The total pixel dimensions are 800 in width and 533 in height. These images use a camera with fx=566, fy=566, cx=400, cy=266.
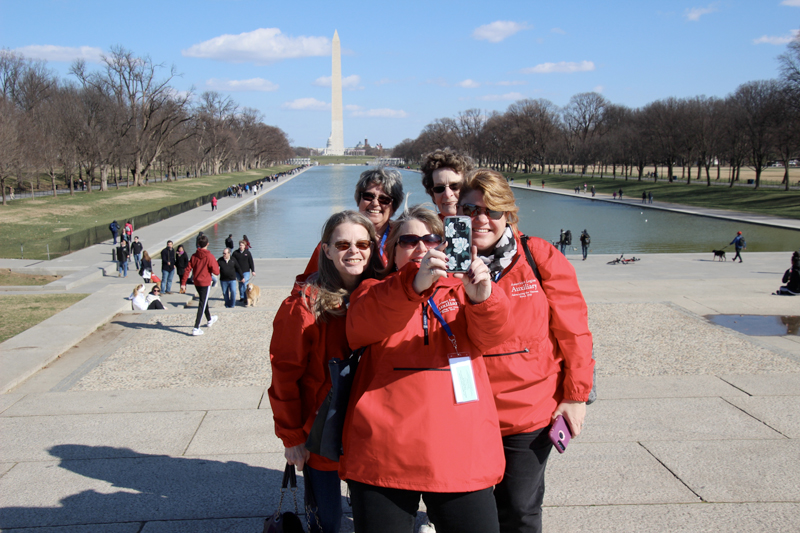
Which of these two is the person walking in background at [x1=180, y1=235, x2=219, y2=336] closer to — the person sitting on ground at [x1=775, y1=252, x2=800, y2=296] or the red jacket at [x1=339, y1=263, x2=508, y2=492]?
the red jacket at [x1=339, y1=263, x2=508, y2=492]

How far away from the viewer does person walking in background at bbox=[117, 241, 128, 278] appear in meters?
18.3

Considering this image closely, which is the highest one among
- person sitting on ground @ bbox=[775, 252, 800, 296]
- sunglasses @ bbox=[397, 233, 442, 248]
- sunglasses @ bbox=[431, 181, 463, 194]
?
sunglasses @ bbox=[431, 181, 463, 194]

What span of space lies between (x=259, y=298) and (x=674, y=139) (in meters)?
65.6

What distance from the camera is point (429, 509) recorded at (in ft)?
7.25

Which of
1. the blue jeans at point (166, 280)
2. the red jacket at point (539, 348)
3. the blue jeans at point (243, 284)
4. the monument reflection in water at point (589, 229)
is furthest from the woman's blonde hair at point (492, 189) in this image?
the monument reflection in water at point (589, 229)

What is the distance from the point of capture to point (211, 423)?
17.7 feet

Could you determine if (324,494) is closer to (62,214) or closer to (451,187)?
(451,187)

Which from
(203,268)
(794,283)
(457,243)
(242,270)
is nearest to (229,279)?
(242,270)

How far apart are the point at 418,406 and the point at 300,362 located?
0.72 m

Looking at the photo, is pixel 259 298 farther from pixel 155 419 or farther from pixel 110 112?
pixel 110 112

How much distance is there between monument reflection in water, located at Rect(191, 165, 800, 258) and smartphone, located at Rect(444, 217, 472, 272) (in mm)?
17015

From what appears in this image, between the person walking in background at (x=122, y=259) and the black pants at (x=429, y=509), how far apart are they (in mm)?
18425

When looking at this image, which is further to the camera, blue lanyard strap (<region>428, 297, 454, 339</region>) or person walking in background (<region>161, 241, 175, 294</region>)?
person walking in background (<region>161, 241, 175, 294</region>)

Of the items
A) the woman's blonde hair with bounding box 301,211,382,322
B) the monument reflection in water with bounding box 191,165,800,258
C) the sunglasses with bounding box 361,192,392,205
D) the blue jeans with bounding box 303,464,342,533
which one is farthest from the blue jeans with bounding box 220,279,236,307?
the woman's blonde hair with bounding box 301,211,382,322
